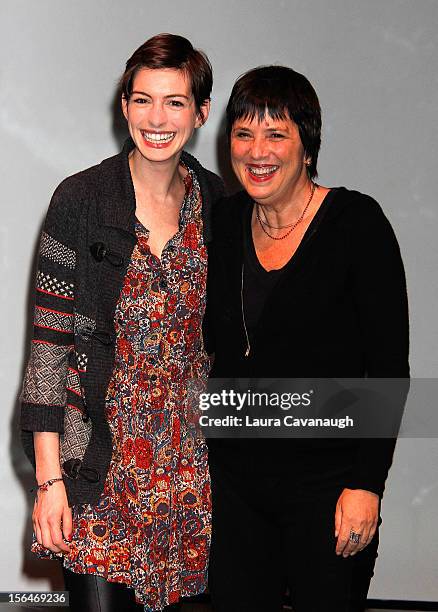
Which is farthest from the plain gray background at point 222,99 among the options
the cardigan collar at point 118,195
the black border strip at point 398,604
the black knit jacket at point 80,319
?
the black knit jacket at point 80,319

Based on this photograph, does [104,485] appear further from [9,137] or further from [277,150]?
[9,137]

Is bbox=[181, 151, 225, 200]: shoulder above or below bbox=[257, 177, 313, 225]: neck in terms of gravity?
above

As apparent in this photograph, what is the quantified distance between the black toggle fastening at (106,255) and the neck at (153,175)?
7.5 inches

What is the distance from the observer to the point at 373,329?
2086mm

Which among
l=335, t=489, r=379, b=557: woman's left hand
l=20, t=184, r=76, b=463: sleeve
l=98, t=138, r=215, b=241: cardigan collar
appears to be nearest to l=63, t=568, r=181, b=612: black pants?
l=20, t=184, r=76, b=463: sleeve

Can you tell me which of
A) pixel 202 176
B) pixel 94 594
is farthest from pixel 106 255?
pixel 94 594

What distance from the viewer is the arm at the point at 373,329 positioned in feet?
6.78

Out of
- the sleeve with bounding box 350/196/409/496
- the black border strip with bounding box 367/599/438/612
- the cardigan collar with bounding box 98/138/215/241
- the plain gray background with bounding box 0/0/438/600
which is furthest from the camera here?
the black border strip with bounding box 367/599/438/612

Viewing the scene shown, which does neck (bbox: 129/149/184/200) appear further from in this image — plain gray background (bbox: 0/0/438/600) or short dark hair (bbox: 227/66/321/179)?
plain gray background (bbox: 0/0/438/600)

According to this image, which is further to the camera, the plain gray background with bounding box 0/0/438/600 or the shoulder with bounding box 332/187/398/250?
the plain gray background with bounding box 0/0/438/600

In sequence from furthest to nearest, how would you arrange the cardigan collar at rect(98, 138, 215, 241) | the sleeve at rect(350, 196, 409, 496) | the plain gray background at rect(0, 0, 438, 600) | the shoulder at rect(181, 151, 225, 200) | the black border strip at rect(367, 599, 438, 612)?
the black border strip at rect(367, 599, 438, 612) < the plain gray background at rect(0, 0, 438, 600) < the shoulder at rect(181, 151, 225, 200) < the cardigan collar at rect(98, 138, 215, 241) < the sleeve at rect(350, 196, 409, 496)

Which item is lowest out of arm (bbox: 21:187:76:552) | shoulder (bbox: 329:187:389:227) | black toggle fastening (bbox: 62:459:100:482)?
black toggle fastening (bbox: 62:459:100:482)

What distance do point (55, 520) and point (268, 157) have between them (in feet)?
2.94

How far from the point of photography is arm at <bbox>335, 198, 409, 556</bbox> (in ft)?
6.78
